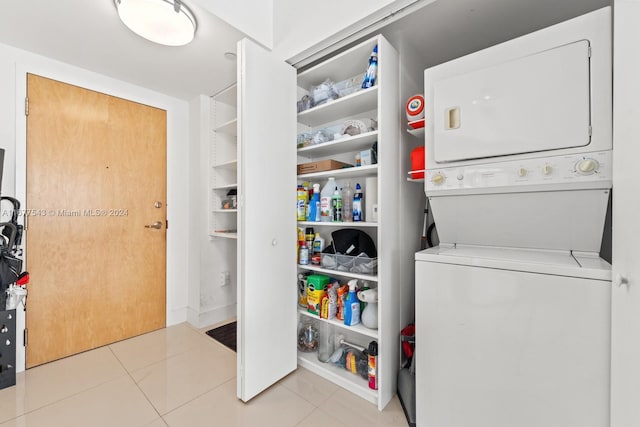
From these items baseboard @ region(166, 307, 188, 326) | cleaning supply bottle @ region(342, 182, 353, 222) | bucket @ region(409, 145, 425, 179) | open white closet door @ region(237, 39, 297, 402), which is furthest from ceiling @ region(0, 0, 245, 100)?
baseboard @ region(166, 307, 188, 326)

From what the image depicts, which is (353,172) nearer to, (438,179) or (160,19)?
(438,179)

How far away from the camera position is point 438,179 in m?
1.24

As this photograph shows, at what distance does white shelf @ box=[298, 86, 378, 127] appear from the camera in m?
1.58

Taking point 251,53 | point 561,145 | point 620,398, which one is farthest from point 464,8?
point 620,398

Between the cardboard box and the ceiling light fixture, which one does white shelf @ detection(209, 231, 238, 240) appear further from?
the ceiling light fixture

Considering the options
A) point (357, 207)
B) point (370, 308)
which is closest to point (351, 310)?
point (370, 308)

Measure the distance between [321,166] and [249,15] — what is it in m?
1.03

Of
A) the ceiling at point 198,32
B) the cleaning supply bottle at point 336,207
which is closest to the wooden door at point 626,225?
the ceiling at point 198,32

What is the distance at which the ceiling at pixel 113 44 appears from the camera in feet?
4.74

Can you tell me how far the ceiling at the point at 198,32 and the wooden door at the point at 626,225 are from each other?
30.6 inches

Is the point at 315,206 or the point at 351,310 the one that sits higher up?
the point at 315,206

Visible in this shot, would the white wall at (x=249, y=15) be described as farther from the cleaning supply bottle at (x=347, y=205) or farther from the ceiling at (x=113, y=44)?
the cleaning supply bottle at (x=347, y=205)

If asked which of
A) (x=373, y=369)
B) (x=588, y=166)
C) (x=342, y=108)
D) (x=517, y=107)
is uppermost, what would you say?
(x=342, y=108)

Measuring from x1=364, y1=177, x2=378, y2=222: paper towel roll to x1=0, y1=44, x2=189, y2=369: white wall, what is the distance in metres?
1.82
